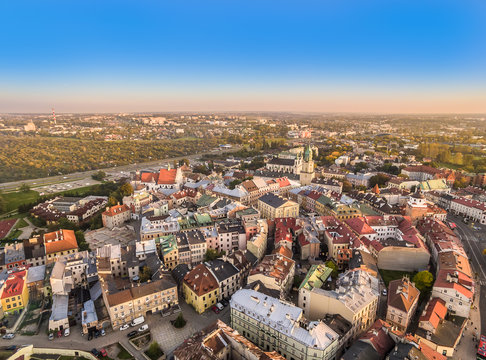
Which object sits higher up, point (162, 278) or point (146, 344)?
point (162, 278)

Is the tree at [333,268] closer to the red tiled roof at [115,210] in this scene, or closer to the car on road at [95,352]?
the car on road at [95,352]

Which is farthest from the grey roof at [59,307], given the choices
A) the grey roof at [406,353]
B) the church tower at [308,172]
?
the church tower at [308,172]

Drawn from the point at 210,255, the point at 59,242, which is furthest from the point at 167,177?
the point at 210,255

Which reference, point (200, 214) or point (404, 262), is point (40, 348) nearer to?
point (200, 214)

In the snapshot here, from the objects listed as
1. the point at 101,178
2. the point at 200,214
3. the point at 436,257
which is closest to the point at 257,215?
the point at 200,214

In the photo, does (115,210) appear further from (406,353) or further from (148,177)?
(406,353)

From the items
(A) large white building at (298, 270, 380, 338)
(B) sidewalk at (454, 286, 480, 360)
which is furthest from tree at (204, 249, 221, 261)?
(B) sidewalk at (454, 286, 480, 360)

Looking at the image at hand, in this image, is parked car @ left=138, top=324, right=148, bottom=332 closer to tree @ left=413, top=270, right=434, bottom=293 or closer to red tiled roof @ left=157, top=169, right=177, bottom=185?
tree @ left=413, top=270, right=434, bottom=293
